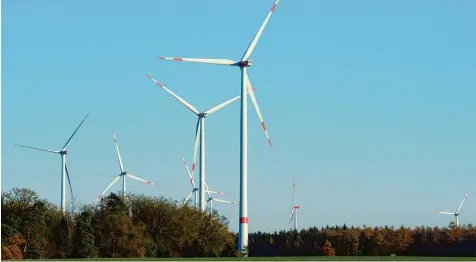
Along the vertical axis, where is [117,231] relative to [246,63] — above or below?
below

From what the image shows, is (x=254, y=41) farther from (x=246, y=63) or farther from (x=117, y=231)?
(x=117, y=231)

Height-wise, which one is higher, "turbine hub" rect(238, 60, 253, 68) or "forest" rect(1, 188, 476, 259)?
"turbine hub" rect(238, 60, 253, 68)

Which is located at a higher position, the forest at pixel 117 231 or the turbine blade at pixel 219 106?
the turbine blade at pixel 219 106

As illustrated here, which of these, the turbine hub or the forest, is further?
the forest

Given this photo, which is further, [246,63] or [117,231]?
[117,231]

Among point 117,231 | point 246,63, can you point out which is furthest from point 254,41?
point 117,231

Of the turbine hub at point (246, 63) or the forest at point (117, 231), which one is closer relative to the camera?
the turbine hub at point (246, 63)

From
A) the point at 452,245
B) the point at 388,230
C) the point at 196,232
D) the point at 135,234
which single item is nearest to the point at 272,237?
the point at 388,230

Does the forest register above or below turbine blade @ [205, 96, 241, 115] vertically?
below

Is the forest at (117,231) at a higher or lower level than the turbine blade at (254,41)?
lower

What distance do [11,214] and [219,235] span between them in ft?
97.1

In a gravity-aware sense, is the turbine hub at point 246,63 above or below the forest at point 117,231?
above

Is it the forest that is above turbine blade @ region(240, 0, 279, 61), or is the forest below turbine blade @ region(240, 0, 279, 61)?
below

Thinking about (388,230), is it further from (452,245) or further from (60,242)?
(60,242)
